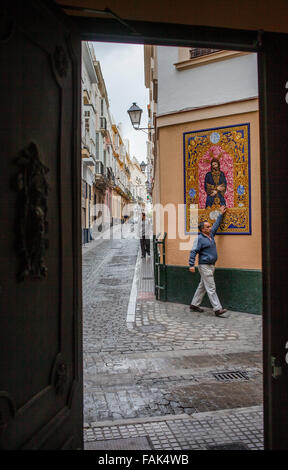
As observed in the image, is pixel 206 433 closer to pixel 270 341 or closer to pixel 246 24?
pixel 270 341

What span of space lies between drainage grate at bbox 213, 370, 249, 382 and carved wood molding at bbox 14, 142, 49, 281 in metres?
3.45

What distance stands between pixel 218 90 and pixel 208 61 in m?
0.68

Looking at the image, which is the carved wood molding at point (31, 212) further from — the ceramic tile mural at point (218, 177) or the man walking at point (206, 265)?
the ceramic tile mural at point (218, 177)

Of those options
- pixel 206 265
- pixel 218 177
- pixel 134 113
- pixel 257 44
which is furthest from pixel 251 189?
pixel 134 113

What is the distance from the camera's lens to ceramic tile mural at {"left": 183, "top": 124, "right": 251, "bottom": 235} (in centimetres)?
813

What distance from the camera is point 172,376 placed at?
493 centimetres

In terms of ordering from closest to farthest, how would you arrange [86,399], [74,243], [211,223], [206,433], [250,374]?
[74,243]
[206,433]
[86,399]
[250,374]
[211,223]

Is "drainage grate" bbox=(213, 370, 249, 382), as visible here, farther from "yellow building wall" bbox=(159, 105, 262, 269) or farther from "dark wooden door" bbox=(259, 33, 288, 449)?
"yellow building wall" bbox=(159, 105, 262, 269)

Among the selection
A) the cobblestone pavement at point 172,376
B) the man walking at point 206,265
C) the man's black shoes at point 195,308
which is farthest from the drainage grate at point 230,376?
Answer: the man's black shoes at point 195,308

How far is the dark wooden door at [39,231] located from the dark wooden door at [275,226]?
118cm

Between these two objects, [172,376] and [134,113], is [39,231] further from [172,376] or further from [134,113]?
[134,113]

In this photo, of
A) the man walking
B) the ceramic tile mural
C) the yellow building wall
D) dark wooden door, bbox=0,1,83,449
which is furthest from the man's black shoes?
dark wooden door, bbox=0,1,83,449

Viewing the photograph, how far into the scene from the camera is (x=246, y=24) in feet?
8.63
